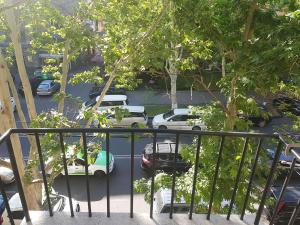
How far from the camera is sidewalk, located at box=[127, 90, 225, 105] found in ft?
74.6

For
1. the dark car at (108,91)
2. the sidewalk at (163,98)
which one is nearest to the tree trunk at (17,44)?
the dark car at (108,91)

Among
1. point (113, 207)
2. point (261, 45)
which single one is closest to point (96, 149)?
point (261, 45)

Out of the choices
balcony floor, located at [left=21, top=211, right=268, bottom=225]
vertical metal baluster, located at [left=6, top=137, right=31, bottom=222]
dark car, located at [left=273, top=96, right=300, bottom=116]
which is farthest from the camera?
dark car, located at [left=273, top=96, right=300, bottom=116]

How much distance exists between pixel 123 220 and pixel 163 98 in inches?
794

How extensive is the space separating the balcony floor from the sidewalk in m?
18.8

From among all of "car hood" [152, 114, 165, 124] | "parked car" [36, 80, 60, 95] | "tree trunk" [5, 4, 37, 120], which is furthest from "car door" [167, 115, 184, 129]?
"tree trunk" [5, 4, 37, 120]

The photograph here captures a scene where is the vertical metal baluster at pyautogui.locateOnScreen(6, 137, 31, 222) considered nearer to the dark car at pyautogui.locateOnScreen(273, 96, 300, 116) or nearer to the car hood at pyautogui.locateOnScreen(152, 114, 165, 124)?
the dark car at pyautogui.locateOnScreen(273, 96, 300, 116)

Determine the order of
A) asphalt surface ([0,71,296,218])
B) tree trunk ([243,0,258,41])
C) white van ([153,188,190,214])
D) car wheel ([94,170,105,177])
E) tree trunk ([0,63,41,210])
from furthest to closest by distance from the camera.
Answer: car wheel ([94,170,105,177])
asphalt surface ([0,71,296,218])
white van ([153,188,190,214])
tree trunk ([0,63,41,210])
tree trunk ([243,0,258,41])

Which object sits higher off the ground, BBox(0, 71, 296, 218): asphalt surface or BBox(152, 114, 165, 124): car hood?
BBox(152, 114, 165, 124): car hood

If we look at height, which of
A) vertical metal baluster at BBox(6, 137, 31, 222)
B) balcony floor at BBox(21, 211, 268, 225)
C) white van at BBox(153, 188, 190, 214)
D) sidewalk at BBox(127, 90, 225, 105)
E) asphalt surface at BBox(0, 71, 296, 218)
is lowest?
asphalt surface at BBox(0, 71, 296, 218)

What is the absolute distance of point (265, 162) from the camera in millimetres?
6277

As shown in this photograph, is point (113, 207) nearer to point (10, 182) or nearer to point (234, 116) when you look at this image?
point (10, 182)

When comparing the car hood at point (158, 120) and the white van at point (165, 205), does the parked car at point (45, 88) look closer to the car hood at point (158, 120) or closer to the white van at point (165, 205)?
the car hood at point (158, 120)

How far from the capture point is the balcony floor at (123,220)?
331 cm
